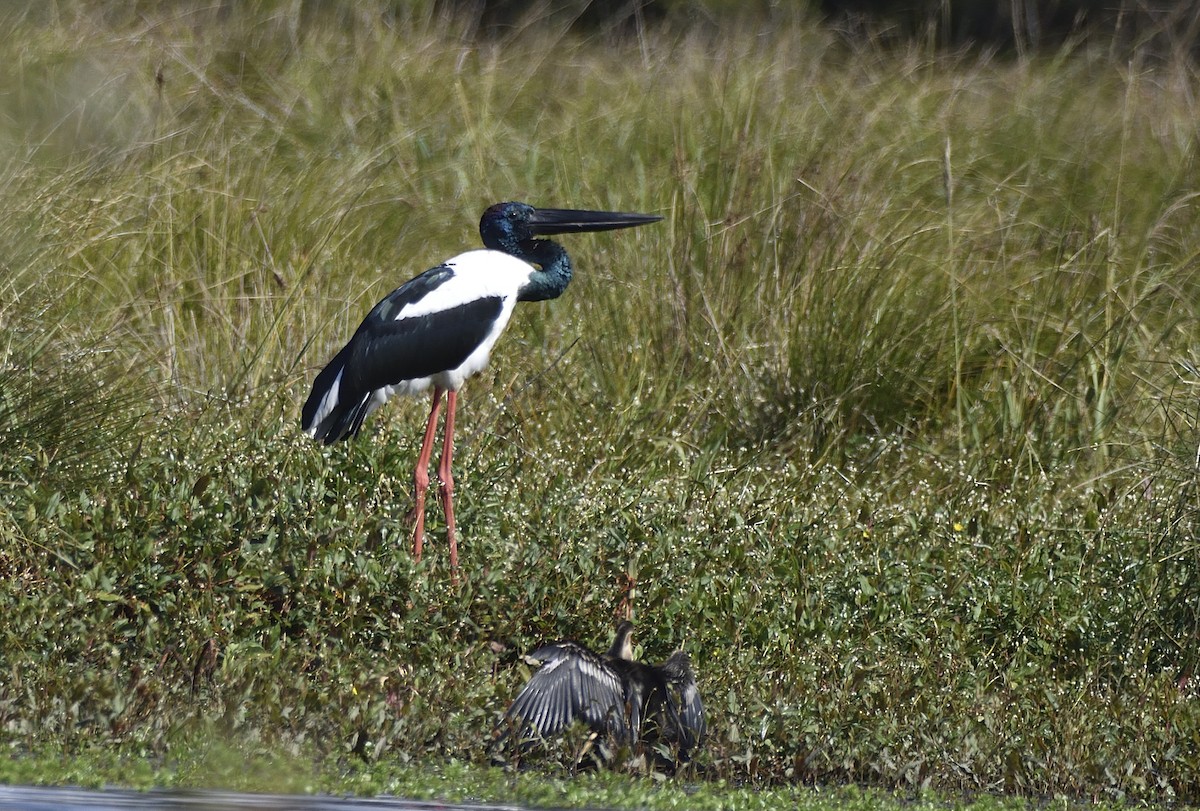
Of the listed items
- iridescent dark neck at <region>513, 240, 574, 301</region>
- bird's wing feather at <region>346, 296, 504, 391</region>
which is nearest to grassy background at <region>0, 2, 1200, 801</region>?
bird's wing feather at <region>346, 296, 504, 391</region>

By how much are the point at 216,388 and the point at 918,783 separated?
12.0 feet

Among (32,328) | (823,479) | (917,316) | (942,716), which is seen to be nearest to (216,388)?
(32,328)

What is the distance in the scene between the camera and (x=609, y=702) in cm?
466

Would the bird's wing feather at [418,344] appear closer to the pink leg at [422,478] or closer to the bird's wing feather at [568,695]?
the pink leg at [422,478]

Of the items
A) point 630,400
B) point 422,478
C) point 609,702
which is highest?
point 609,702

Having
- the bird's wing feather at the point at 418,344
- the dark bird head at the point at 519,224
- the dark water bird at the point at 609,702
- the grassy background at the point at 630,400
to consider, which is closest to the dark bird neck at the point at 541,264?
the dark bird head at the point at 519,224

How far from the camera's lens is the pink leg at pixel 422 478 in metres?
5.99

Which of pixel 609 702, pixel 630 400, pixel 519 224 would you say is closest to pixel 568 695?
pixel 609 702

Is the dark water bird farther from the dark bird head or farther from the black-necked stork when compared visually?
the dark bird head

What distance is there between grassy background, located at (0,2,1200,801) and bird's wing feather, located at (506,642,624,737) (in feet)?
0.42

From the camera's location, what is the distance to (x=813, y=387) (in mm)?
7746

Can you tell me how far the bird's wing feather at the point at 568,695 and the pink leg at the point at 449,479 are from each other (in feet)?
2.99

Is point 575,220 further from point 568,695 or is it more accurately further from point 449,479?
point 568,695

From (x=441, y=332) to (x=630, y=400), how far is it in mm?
1273
